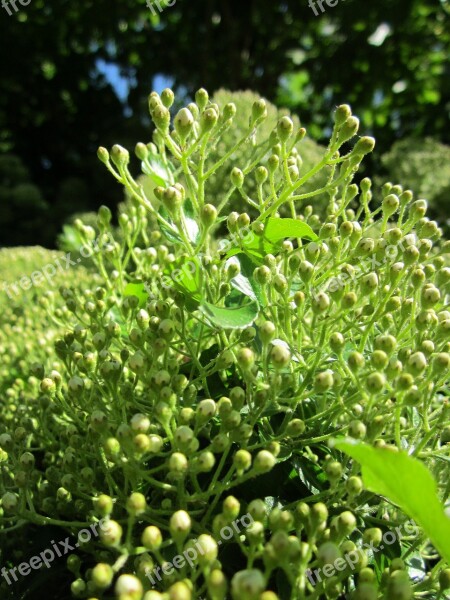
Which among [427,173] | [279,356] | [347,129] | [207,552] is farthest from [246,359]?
[427,173]

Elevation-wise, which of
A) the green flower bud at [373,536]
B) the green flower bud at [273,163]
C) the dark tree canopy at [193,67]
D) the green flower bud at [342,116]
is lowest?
the green flower bud at [373,536]

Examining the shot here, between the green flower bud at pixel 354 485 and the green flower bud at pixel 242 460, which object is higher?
the green flower bud at pixel 242 460

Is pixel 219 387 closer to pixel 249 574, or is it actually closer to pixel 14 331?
pixel 249 574

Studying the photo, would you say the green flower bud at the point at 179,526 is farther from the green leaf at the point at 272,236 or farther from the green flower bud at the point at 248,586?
the green leaf at the point at 272,236

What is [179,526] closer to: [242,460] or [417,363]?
[242,460]

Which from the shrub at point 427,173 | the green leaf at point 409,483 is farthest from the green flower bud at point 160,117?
the shrub at point 427,173

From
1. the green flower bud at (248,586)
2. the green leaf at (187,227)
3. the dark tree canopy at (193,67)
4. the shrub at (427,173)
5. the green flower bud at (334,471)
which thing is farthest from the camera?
Result: the dark tree canopy at (193,67)

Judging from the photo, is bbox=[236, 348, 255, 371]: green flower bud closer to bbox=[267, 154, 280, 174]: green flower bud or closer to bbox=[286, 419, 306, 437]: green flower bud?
bbox=[286, 419, 306, 437]: green flower bud
